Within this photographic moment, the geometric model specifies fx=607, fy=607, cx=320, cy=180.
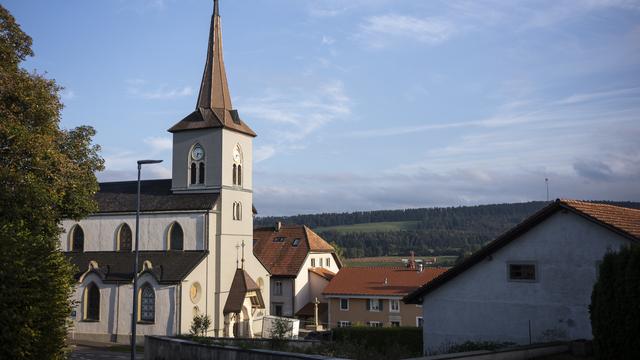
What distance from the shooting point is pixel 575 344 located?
62.2 feet

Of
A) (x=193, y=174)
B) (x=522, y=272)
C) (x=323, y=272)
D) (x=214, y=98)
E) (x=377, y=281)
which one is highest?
(x=214, y=98)

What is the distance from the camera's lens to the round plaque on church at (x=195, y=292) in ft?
136

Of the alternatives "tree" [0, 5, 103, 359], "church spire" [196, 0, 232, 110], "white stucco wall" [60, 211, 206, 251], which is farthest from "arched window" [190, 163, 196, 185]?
"tree" [0, 5, 103, 359]

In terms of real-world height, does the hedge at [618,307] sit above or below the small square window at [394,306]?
above

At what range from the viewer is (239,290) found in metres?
43.7

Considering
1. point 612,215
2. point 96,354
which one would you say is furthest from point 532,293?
point 96,354

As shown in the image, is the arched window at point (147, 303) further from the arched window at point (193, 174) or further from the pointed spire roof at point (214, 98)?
the pointed spire roof at point (214, 98)

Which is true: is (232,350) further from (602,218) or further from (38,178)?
(602,218)

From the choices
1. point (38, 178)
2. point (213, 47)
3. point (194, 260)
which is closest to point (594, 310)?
point (38, 178)

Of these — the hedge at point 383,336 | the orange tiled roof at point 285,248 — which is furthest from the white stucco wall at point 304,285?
the hedge at point 383,336

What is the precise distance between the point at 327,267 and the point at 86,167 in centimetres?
4167

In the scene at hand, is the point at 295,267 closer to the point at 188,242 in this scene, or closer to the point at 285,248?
Answer: the point at 285,248

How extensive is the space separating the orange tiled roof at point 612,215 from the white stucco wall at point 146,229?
27.3 meters

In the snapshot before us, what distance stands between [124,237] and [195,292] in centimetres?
831
